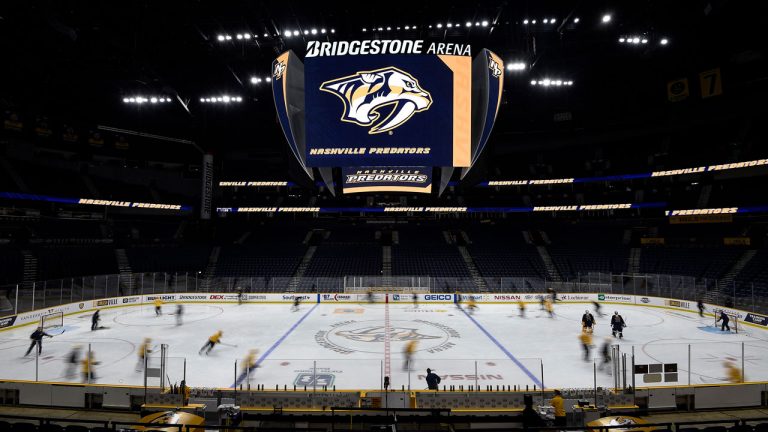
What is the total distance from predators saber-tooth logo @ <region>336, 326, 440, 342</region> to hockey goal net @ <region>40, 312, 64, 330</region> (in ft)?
55.6

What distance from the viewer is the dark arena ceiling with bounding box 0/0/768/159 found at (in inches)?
881

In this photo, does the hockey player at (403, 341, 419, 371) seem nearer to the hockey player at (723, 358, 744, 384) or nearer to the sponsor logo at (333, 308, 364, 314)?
the sponsor logo at (333, 308, 364, 314)

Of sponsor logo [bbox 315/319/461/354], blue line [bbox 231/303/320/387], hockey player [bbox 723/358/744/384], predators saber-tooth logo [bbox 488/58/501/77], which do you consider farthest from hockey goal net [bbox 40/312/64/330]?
hockey player [bbox 723/358/744/384]

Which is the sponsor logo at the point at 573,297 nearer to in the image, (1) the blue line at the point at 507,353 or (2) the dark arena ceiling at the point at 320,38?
(1) the blue line at the point at 507,353

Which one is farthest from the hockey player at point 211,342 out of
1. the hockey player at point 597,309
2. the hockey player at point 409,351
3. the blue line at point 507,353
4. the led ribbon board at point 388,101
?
the hockey player at point 597,309

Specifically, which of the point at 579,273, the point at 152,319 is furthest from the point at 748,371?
the point at 152,319

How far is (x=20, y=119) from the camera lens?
113 ft

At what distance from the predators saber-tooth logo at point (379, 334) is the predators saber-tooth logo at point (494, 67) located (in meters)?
13.5

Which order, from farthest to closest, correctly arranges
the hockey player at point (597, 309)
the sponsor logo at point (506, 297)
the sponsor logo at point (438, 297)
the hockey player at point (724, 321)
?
the sponsor logo at point (506, 297) < the sponsor logo at point (438, 297) < the hockey player at point (597, 309) < the hockey player at point (724, 321)

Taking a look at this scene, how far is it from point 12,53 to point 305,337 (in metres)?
25.6

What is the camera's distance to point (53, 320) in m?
24.8

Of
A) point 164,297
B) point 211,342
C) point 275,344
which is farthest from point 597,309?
point 164,297

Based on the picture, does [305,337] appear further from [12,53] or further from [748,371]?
[12,53]

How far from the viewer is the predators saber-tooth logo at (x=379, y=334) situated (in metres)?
20.1
